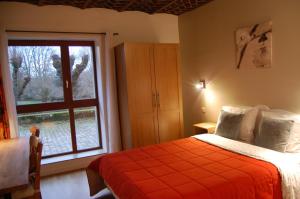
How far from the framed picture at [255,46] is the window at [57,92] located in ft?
7.83

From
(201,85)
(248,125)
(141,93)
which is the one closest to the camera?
(248,125)

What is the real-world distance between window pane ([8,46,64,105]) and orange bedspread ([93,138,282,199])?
1.83 meters

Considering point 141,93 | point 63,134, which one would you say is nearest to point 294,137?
point 141,93

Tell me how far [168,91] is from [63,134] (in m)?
1.92

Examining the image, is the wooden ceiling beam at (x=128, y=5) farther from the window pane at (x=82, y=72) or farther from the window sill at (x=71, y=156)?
the window sill at (x=71, y=156)

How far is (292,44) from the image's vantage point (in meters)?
2.82

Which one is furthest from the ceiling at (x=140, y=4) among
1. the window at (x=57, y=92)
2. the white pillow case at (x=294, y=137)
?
the white pillow case at (x=294, y=137)

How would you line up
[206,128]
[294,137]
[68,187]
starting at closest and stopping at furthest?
[294,137] → [68,187] → [206,128]

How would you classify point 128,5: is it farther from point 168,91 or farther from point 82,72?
point 168,91

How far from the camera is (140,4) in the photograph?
13.0ft

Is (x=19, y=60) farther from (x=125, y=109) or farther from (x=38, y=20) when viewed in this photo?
(x=125, y=109)

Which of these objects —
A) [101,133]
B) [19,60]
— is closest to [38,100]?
[19,60]

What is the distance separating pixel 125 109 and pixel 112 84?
474 mm

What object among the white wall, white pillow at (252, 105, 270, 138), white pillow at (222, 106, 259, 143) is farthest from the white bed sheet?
the white wall
